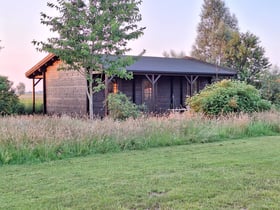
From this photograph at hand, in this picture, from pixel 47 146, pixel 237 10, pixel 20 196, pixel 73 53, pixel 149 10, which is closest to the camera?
pixel 20 196

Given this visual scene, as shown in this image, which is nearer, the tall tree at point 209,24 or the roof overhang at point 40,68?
the roof overhang at point 40,68

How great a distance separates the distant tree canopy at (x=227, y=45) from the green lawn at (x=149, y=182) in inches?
818

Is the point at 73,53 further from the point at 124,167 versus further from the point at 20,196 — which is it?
the point at 20,196

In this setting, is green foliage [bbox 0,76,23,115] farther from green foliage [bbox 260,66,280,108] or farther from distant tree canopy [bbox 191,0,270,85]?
distant tree canopy [bbox 191,0,270,85]

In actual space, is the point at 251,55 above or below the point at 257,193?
above

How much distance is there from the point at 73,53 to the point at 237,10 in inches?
1342

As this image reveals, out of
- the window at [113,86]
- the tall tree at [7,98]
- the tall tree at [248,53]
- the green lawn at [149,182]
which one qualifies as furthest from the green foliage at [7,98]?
the tall tree at [248,53]

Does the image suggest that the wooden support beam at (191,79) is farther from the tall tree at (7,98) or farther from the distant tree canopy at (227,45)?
the tall tree at (7,98)

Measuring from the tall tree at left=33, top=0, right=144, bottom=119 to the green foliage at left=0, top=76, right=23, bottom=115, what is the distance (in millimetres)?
5875

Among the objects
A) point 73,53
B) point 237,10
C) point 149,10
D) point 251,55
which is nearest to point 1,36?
point 73,53

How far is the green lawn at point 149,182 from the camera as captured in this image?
3.93 m

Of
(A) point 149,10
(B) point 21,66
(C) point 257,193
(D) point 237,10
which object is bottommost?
(C) point 257,193

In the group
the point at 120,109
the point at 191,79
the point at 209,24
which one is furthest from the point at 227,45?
the point at 120,109

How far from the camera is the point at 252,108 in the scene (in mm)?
14336
